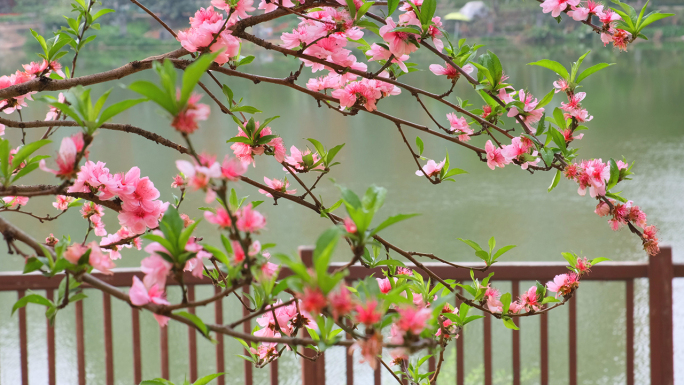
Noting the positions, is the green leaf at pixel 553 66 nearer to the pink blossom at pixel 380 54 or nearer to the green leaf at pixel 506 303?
the pink blossom at pixel 380 54

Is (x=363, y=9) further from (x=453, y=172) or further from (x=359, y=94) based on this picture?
(x=453, y=172)

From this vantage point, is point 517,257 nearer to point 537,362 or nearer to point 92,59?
point 537,362

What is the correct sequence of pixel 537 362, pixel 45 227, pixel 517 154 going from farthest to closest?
pixel 45 227
pixel 537 362
pixel 517 154

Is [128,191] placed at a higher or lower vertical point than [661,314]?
higher

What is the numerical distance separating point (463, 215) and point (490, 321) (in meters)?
3.14

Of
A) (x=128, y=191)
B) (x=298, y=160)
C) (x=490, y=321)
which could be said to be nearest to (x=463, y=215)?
(x=490, y=321)

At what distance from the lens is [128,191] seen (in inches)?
22.2

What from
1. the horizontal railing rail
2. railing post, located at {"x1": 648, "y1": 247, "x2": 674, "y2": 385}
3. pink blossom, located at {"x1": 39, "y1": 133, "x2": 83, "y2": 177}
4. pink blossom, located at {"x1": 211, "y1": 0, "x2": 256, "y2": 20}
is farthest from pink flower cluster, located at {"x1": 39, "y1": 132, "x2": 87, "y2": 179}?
railing post, located at {"x1": 648, "y1": 247, "x2": 674, "y2": 385}

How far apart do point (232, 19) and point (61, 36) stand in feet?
0.80

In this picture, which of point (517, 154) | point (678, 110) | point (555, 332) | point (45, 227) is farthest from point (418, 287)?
point (678, 110)

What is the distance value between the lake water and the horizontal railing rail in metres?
0.76

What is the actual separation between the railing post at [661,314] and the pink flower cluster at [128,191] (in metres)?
1.20

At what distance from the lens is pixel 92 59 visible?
12.0 metres

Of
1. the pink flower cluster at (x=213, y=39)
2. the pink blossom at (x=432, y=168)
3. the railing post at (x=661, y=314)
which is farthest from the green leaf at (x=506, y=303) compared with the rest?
the railing post at (x=661, y=314)
